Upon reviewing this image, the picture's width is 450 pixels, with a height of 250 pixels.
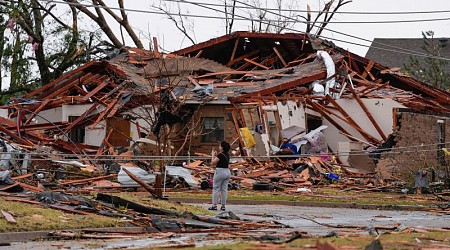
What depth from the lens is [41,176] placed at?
31375 mm

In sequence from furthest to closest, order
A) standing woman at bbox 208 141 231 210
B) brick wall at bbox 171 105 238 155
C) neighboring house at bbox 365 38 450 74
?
neighboring house at bbox 365 38 450 74, brick wall at bbox 171 105 238 155, standing woman at bbox 208 141 231 210

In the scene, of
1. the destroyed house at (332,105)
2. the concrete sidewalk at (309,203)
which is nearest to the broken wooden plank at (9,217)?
the concrete sidewalk at (309,203)

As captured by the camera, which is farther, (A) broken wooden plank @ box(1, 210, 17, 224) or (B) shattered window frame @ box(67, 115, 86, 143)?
(B) shattered window frame @ box(67, 115, 86, 143)

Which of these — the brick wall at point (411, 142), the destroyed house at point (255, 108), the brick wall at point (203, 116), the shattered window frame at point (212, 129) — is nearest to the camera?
the brick wall at point (411, 142)

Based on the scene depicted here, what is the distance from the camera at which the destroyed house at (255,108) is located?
3791 cm

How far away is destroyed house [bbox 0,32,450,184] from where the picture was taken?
37906 mm

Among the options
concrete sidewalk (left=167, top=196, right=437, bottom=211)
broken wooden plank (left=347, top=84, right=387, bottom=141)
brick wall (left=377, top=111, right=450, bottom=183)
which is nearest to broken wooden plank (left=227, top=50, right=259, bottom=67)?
broken wooden plank (left=347, top=84, right=387, bottom=141)

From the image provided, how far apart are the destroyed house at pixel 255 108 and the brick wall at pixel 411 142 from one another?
0.13 feet

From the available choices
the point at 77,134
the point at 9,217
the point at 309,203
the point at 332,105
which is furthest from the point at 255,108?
the point at 9,217

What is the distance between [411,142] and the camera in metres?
37.1

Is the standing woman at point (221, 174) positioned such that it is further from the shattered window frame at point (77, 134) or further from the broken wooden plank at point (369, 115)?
the shattered window frame at point (77, 134)

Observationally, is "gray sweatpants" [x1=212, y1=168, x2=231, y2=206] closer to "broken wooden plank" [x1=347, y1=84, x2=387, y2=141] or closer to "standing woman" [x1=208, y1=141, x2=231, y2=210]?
"standing woman" [x1=208, y1=141, x2=231, y2=210]

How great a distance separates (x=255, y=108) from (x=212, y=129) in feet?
8.25

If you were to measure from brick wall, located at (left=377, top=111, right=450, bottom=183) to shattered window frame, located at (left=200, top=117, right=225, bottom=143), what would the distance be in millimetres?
7403
